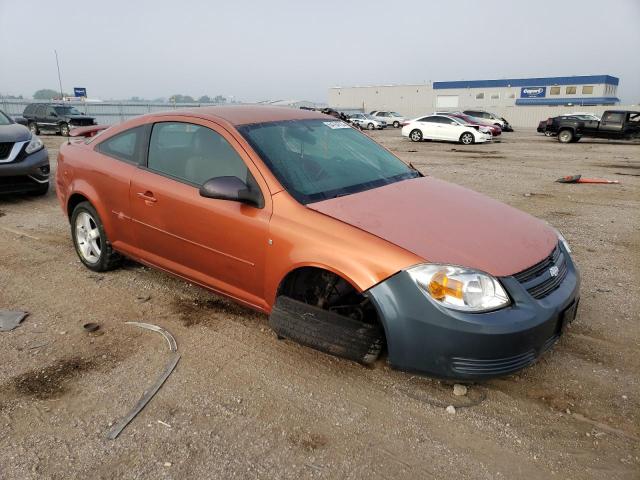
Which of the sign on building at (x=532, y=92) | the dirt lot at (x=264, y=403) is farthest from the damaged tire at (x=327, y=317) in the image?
the sign on building at (x=532, y=92)

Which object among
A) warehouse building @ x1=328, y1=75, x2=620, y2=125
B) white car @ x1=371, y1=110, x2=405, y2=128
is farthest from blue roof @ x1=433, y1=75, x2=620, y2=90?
white car @ x1=371, y1=110, x2=405, y2=128

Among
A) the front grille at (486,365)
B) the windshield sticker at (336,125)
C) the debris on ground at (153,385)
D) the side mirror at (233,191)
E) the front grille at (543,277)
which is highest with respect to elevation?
the windshield sticker at (336,125)

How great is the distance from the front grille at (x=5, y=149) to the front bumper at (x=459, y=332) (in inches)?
268

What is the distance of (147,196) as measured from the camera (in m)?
3.58

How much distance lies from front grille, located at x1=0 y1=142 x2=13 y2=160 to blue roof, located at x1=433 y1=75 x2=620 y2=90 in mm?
68351

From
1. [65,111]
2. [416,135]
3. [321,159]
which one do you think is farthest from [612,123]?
[65,111]

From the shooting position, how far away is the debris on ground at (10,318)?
3429 mm

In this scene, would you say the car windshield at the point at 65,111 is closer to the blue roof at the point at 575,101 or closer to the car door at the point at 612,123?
the car door at the point at 612,123

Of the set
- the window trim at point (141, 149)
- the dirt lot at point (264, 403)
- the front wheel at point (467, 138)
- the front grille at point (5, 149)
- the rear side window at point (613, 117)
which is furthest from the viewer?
the rear side window at point (613, 117)

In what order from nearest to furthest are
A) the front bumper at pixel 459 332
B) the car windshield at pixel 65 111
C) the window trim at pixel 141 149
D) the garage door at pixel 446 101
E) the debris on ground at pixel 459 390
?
the front bumper at pixel 459 332 → the debris on ground at pixel 459 390 → the window trim at pixel 141 149 → the car windshield at pixel 65 111 → the garage door at pixel 446 101

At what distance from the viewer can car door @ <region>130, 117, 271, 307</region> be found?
3018 mm

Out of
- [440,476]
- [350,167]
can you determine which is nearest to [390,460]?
[440,476]

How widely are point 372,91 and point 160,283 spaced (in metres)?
75.2

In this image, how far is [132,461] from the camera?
2.19 meters
